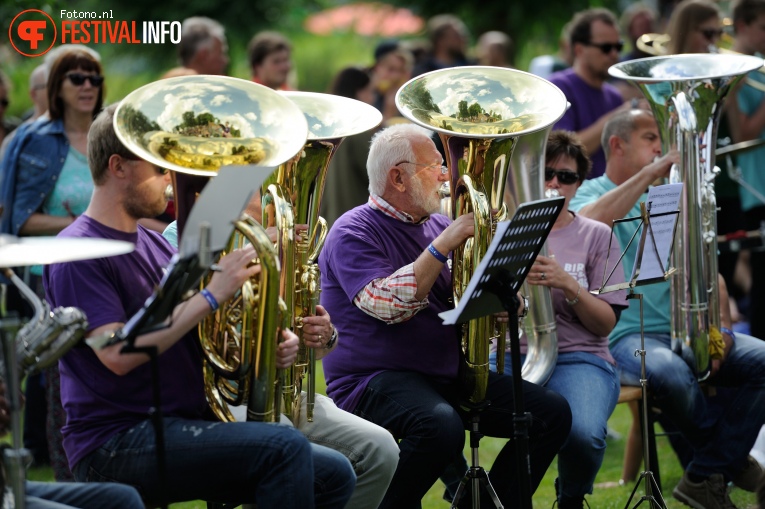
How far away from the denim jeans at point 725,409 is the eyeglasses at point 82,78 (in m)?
2.92

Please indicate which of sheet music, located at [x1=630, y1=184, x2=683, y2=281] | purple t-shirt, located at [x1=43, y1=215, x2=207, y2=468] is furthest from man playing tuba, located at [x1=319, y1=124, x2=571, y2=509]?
purple t-shirt, located at [x1=43, y1=215, x2=207, y2=468]

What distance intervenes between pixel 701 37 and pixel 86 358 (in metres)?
4.65

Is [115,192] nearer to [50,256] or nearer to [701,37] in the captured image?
[50,256]

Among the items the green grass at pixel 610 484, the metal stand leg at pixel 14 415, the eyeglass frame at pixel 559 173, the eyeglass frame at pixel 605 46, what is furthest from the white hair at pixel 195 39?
the metal stand leg at pixel 14 415

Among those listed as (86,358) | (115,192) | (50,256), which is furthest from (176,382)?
(50,256)

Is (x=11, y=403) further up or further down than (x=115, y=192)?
further down

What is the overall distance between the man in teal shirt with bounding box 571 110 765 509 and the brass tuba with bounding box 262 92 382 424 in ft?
4.91

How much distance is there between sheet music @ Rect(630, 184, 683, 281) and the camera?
4.25 meters

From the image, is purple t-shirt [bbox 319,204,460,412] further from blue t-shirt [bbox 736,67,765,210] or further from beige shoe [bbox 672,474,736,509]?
blue t-shirt [bbox 736,67,765,210]

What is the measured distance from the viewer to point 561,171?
4.92 meters

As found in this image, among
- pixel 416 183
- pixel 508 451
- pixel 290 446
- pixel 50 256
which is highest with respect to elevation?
pixel 50 256

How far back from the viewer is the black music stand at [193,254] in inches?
115

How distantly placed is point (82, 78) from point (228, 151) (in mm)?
2346

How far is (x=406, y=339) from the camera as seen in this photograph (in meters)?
4.25
